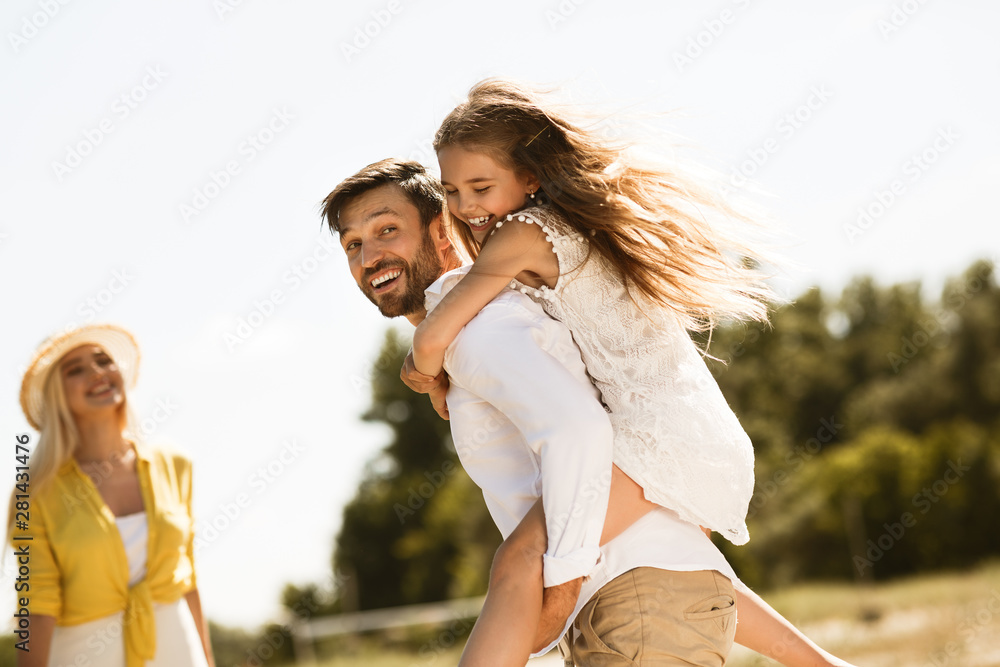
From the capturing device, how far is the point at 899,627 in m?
12.2

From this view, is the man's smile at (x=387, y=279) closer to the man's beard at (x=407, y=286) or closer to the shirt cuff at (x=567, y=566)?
the man's beard at (x=407, y=286)

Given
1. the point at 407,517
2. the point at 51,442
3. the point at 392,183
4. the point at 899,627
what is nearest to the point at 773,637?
the point at 392,183

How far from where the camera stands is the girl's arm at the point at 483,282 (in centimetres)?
245

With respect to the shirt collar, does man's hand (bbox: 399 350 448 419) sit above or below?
below

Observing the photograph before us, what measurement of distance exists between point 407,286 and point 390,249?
149mm

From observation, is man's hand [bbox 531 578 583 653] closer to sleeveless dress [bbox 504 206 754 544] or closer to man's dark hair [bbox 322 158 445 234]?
sleeveless dress [bbox 504 206 754 544]

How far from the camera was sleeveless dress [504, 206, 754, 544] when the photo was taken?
233 cm

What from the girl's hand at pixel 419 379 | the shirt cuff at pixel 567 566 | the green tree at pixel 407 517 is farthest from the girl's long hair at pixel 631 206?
the green tree at pixel 407 517

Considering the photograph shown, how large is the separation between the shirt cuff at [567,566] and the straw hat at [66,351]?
3181mm

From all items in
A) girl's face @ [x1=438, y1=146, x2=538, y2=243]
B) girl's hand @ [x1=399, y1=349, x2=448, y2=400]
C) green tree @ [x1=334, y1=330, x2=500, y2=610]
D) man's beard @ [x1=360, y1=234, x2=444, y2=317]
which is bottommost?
green tree @ [x1=334, y1=330, x2=500, y2=610]

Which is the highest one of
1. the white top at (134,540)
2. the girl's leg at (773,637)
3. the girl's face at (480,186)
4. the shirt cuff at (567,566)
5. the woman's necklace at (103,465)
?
the girl's face at (480,186)

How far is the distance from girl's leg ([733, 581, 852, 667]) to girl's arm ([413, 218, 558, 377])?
1.18m

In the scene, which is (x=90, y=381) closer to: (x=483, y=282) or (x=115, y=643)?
(x=115, y=643)

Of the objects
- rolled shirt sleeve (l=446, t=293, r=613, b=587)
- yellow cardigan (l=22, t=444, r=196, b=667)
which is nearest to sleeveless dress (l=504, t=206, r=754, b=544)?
rolled shirt sleeve (l=446, t=293, r=613, b=587)
